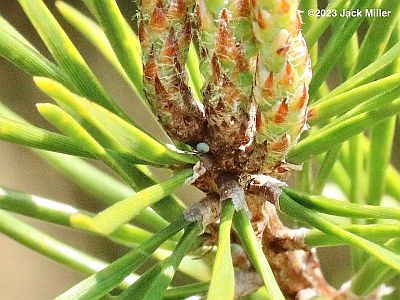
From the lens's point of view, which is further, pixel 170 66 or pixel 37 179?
pixel 37 179

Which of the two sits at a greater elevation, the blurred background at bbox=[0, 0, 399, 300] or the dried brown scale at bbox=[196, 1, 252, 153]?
the blurred background at bbox=[0, 0, 399, 300]

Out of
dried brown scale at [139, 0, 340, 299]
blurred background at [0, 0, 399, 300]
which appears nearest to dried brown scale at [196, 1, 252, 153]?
dried brown scale at [139, 0, 340, 299]

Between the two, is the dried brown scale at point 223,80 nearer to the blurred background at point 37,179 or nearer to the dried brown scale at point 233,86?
the dried brown scale at point 233,86

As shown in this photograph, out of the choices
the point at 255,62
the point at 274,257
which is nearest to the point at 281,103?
the point at 255,62

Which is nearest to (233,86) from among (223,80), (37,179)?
(223,80)

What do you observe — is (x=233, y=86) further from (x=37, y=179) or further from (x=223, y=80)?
(x=37, y=179)

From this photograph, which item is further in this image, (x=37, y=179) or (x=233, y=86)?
(x=37, y=179)

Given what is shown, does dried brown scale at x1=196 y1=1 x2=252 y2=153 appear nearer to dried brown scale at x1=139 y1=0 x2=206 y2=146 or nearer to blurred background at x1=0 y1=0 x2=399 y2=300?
dried brown scale at x1=139 y1=0 x2=206 y2=146

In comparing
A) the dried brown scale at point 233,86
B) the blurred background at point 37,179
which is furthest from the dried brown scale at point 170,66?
the blurred background at point 37,179

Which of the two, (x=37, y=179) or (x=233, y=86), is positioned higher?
(x=37, y=179)

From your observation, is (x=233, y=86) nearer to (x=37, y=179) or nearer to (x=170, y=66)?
(x=170, y=66)
